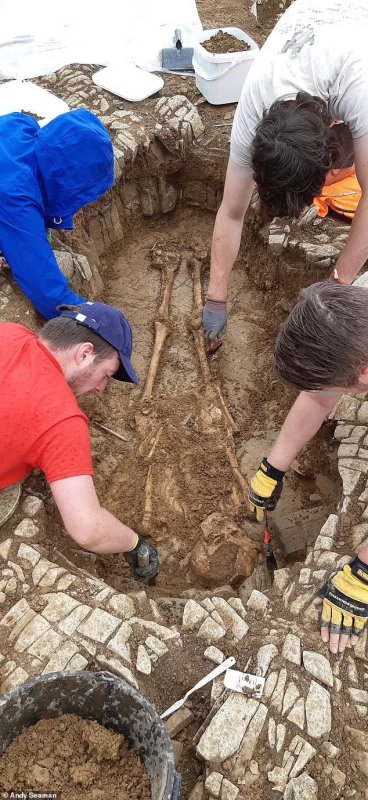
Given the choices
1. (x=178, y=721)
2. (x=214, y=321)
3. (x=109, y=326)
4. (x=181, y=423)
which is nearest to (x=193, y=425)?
(x=181, y=423)

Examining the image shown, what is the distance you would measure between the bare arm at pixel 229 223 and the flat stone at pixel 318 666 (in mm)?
2656

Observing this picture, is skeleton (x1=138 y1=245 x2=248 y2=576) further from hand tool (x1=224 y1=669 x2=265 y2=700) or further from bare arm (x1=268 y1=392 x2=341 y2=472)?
hand tool (x1=224 y1=669 x2=265 y2=700)

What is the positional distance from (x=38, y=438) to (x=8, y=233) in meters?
1.84

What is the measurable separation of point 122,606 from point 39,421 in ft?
3.29

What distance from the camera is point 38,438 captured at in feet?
8.70

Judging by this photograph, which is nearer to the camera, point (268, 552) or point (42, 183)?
point (268, 552)

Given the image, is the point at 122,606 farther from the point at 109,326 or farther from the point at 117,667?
the point at 109,326

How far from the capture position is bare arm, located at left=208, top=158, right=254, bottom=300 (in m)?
3.57

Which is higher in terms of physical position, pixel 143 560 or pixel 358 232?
pixel 358 232

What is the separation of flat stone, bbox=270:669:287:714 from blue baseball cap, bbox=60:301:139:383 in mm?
1714

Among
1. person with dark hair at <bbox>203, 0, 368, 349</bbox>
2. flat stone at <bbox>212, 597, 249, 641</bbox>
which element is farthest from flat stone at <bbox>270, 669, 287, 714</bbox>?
person with dark hair at <bbox>203, 0, 368, 349</bbox>

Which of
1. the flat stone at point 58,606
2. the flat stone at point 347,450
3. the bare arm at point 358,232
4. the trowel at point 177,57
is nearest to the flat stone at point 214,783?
the flat stone at point 58,606

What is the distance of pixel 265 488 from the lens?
3342 mm

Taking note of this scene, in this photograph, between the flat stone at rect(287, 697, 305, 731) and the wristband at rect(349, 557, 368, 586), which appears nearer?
the flat stone at rect(287, 697, 305, 731)
